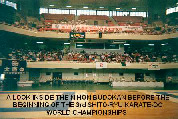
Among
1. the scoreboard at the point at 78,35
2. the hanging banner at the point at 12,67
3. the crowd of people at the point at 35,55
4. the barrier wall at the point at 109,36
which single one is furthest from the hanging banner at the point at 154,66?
the hanging banner at the point at 12,67

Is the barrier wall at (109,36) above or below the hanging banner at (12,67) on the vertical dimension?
above

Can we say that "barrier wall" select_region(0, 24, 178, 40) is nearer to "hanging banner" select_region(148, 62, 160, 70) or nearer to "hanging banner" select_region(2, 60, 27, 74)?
"hanging banner" select_region(148, 62, 160, 70)

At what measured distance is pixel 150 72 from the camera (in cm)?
2688

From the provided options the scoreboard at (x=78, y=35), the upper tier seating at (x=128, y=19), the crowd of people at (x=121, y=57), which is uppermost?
the upper tier seating at (x=128, y=19)

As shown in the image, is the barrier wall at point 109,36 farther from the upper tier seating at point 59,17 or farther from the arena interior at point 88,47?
the upper tier seating at point 59,17

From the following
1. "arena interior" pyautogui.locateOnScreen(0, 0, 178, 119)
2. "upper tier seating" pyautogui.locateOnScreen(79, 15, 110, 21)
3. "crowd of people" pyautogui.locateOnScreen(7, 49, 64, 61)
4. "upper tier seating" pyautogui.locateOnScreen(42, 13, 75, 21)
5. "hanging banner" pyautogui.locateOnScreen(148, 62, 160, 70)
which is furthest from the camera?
"upper tier seating" pyautogui.locateOnScreen(79, 15, 110, 21)

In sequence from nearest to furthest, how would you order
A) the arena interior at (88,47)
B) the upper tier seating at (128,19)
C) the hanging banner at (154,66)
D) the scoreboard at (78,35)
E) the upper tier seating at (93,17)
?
the arena interior at (88,47), the scoreboard at (78,35), the hanging banner at (154,66), the upper tier seating at (128,19), the upper tier seating at (93,17)

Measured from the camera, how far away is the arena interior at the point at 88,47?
22.0 metres

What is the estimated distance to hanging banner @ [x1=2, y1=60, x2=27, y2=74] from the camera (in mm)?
16453

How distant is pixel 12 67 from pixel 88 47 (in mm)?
14492

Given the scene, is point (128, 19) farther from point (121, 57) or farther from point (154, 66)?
point (154, 66)

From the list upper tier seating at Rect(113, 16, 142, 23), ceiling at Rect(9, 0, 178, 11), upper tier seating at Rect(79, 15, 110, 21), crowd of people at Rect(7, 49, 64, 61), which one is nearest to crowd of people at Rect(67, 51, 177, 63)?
crowd of people at Rect(7, 49, 64, 61)

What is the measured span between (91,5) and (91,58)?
42.8 ft

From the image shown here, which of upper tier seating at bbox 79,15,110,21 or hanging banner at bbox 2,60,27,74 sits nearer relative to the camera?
hanging banner at bbox 2,60,27,74
